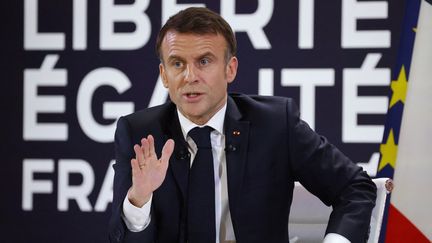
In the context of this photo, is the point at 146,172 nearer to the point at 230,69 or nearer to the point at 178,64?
the point at 178,64

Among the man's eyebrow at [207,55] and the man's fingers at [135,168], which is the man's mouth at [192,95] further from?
the man's fingers at [135,168]

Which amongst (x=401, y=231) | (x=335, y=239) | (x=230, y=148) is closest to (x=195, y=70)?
(x=230, y=148)

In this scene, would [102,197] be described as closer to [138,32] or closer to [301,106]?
[138,32]

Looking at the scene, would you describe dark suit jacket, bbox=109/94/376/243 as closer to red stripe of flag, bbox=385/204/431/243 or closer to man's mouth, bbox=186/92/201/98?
man's mouth, bbox=186/92/201/98

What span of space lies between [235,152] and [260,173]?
96 millimetres

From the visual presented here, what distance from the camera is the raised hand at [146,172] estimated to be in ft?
5.21

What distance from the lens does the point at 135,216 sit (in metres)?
1.63

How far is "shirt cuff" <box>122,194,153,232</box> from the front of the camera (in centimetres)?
163

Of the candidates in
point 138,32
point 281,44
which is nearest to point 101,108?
point 138,32

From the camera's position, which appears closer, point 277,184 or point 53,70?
point 277,184

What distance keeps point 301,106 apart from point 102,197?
1.46 metres

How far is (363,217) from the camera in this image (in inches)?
65.9

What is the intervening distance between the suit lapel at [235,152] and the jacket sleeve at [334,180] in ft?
0.47

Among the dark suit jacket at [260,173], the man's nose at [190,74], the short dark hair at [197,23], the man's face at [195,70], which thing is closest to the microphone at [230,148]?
the dark suit jacket at [260,173]
